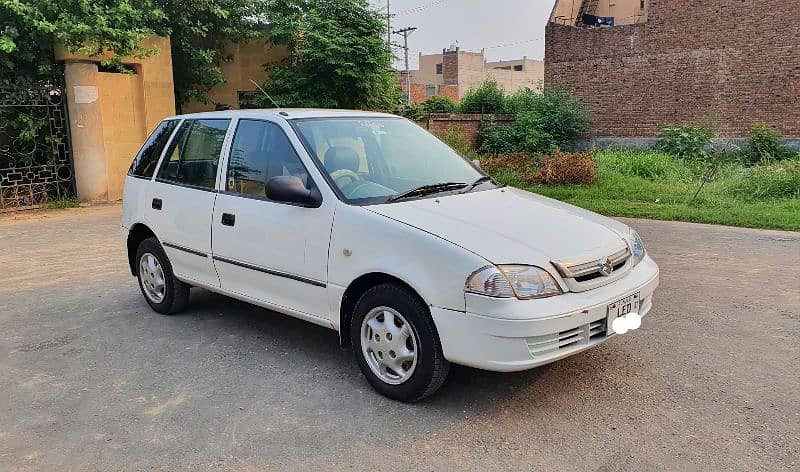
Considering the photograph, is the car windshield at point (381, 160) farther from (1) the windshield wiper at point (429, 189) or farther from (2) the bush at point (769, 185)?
(2) the bush at point (769, 185)

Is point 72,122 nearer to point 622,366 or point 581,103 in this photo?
point 622,366

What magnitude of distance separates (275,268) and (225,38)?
12737 millimetres

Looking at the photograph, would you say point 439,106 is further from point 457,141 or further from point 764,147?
point 764,147

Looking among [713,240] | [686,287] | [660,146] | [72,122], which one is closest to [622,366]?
[686,287]

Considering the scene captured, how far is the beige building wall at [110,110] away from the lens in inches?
478

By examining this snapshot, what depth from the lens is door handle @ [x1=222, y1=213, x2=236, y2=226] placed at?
4457mm

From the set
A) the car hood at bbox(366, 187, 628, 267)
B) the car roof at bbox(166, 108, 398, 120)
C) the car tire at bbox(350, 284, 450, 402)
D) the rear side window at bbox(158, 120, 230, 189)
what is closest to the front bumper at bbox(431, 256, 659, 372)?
the car tire at bbox(350, 284, 450, 402)

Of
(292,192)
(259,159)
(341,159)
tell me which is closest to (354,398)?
(292,192)

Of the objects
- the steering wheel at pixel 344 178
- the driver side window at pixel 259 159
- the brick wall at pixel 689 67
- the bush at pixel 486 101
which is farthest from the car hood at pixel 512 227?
the bush at pixel 486 101

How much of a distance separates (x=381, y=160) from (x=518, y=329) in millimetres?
1791

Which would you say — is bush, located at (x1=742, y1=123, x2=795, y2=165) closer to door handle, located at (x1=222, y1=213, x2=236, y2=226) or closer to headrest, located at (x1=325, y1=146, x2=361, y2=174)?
headrest, located at (x1=325, y1=146, x2=361, y2=174)

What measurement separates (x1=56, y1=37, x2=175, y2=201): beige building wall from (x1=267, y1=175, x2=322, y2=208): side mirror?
32.6 ft

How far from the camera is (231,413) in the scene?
3613 millimetres

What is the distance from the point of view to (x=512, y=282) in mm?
3203
